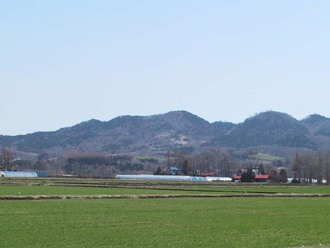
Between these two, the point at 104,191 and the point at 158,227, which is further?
the point at 104,191

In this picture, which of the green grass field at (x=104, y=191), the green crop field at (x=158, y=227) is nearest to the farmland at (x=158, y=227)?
the green crop field at (x=158, y=227)

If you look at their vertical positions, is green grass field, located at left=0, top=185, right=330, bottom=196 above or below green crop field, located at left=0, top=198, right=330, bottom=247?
above

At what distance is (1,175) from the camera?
540 ft

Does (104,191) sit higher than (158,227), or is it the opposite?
(104,191)

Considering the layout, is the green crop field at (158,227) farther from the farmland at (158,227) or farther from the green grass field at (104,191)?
the green grass field at (104,191)

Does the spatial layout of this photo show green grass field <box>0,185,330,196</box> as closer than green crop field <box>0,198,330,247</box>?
No

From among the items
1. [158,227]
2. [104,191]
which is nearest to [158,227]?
[158,227]

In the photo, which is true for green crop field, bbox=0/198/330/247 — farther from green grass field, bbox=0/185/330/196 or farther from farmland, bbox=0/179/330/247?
green grass field, bbox=0/185/330/196

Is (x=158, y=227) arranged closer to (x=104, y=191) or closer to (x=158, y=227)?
(x=158, y=227)

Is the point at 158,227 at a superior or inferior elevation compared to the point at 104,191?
inferior

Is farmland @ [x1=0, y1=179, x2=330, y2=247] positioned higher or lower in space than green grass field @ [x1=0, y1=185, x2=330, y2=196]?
lower

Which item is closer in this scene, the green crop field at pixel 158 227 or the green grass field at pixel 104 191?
the green crop field at pixel 158 227

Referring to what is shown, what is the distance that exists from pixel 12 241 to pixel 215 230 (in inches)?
467

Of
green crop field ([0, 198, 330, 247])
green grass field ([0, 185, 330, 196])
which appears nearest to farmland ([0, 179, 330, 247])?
green crop field ([0, 198, 330, 247])
